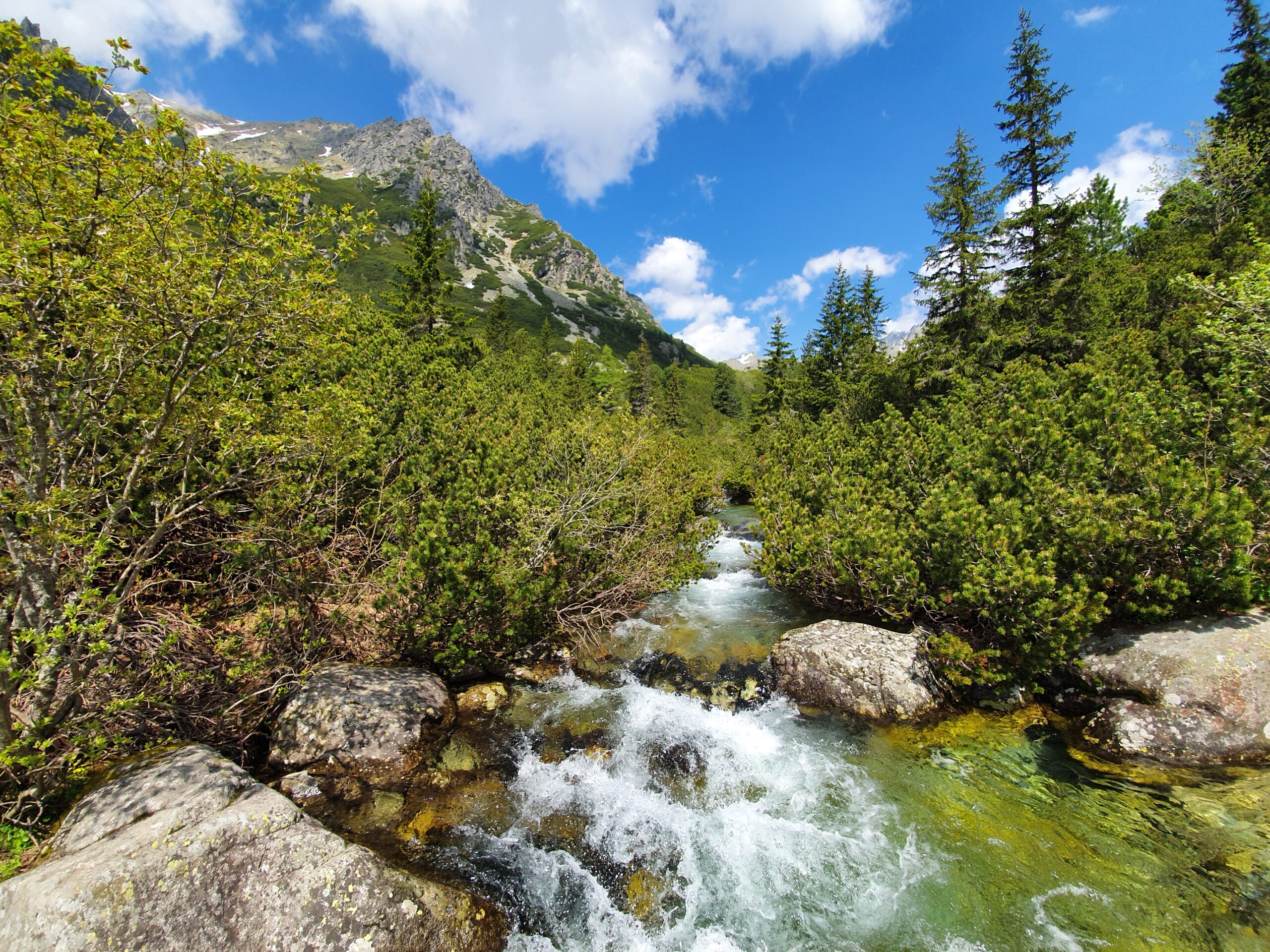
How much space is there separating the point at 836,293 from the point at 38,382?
40.4m

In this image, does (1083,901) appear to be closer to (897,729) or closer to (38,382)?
(897,729)

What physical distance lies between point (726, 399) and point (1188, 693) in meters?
100

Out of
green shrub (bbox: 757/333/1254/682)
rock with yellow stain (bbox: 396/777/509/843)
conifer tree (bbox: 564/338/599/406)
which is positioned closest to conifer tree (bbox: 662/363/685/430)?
conifer tree (bbox: 564/338/599/406)

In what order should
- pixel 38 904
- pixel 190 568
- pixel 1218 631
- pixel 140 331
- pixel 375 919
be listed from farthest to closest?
pixel 190 568
pixel 1218 631
pixel 140 331
pixel 375 919
pixel 38 904

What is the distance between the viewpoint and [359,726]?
7105 mm

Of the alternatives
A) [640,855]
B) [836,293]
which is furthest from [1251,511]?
[836,293]

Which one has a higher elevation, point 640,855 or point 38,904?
point 38,904

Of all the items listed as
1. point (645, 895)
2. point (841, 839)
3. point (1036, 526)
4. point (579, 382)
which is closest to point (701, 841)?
point (645, 895)

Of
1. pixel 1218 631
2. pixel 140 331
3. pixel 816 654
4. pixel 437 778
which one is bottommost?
pixel 437 778

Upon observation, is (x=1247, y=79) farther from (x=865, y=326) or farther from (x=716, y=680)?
(x=716, y=680)

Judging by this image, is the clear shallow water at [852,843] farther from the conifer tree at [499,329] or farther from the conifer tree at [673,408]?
the conifer tree at [499,329]

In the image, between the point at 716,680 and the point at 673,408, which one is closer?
the point at 716,680

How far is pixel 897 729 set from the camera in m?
8.30

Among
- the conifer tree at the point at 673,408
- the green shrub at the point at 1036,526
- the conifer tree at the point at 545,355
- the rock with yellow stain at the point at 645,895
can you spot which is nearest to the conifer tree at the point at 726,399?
the conifer tree at the point at 673,408
